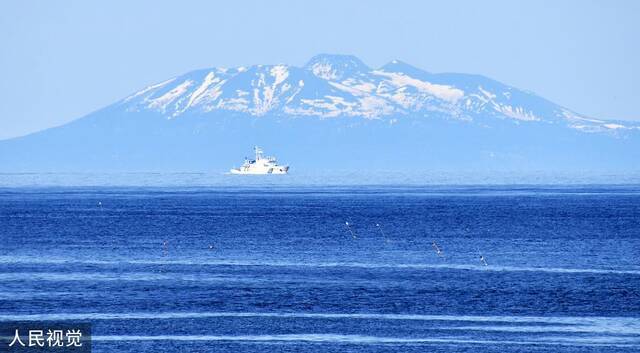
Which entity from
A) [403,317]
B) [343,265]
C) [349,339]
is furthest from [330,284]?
[349,339]

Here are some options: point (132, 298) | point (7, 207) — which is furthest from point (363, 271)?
point (7, 207)

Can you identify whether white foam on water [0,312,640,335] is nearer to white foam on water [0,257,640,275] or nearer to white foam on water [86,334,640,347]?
white foam on water [86,334,640,347]

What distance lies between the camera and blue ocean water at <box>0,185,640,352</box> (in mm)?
46781

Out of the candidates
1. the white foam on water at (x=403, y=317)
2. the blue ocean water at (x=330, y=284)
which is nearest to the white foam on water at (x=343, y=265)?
the blue ocean water at (x=330, y=284)

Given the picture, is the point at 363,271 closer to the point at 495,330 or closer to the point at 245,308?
the point at 245,308

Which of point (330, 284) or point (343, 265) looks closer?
point (330, 284)

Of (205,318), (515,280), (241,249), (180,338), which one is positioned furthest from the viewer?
(241,249)

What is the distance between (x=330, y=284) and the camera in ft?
210

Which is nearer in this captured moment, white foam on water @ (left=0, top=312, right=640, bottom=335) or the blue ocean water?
the blue ocean water

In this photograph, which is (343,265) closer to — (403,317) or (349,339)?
(403,317)

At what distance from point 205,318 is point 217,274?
722 inches

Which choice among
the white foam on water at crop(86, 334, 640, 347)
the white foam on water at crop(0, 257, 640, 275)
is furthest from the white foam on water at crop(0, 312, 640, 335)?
the white foam on water at crop(0, 257, 640, 275)

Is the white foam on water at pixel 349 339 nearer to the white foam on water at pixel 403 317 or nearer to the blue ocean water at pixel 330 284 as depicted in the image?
the blue ocean water at pixel 330 284

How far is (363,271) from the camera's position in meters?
72.1
